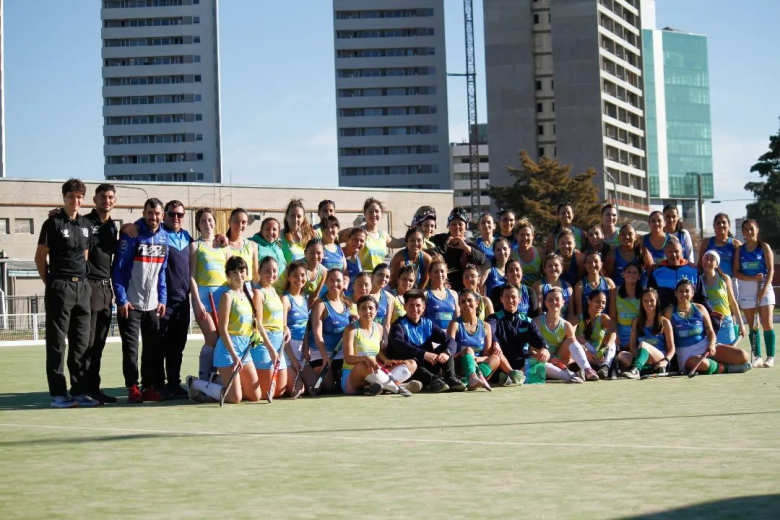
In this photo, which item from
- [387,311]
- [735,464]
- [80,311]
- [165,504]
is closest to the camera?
Answer: [165,504]

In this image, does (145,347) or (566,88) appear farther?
(566,88)

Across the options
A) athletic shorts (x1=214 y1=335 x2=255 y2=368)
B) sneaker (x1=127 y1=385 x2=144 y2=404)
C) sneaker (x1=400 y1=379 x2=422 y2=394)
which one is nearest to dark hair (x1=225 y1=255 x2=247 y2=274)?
athletic shorts (x1=214 y1=335 x2=255 y2=368)

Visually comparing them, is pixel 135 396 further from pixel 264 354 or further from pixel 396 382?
pixel 396 382

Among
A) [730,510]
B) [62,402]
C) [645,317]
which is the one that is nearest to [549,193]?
[645,317]

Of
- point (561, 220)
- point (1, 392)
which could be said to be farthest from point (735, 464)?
point (1, 392)

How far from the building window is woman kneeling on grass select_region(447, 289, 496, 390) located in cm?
5993

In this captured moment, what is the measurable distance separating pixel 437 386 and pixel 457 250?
199cm

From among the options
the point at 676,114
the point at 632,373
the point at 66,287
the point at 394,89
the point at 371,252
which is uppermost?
the point at 394,89

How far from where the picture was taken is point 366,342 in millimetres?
11812

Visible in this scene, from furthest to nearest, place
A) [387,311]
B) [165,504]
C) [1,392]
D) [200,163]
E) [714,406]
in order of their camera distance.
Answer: [200,163] → [1,392] → [387,311] → [714,406] → [165,504]

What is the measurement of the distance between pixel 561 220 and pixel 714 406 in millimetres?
4565

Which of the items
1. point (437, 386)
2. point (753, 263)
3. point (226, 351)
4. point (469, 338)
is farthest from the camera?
point (753, 263)

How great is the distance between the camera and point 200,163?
138 m

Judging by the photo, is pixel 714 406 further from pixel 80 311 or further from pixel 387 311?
pixel 80 311
